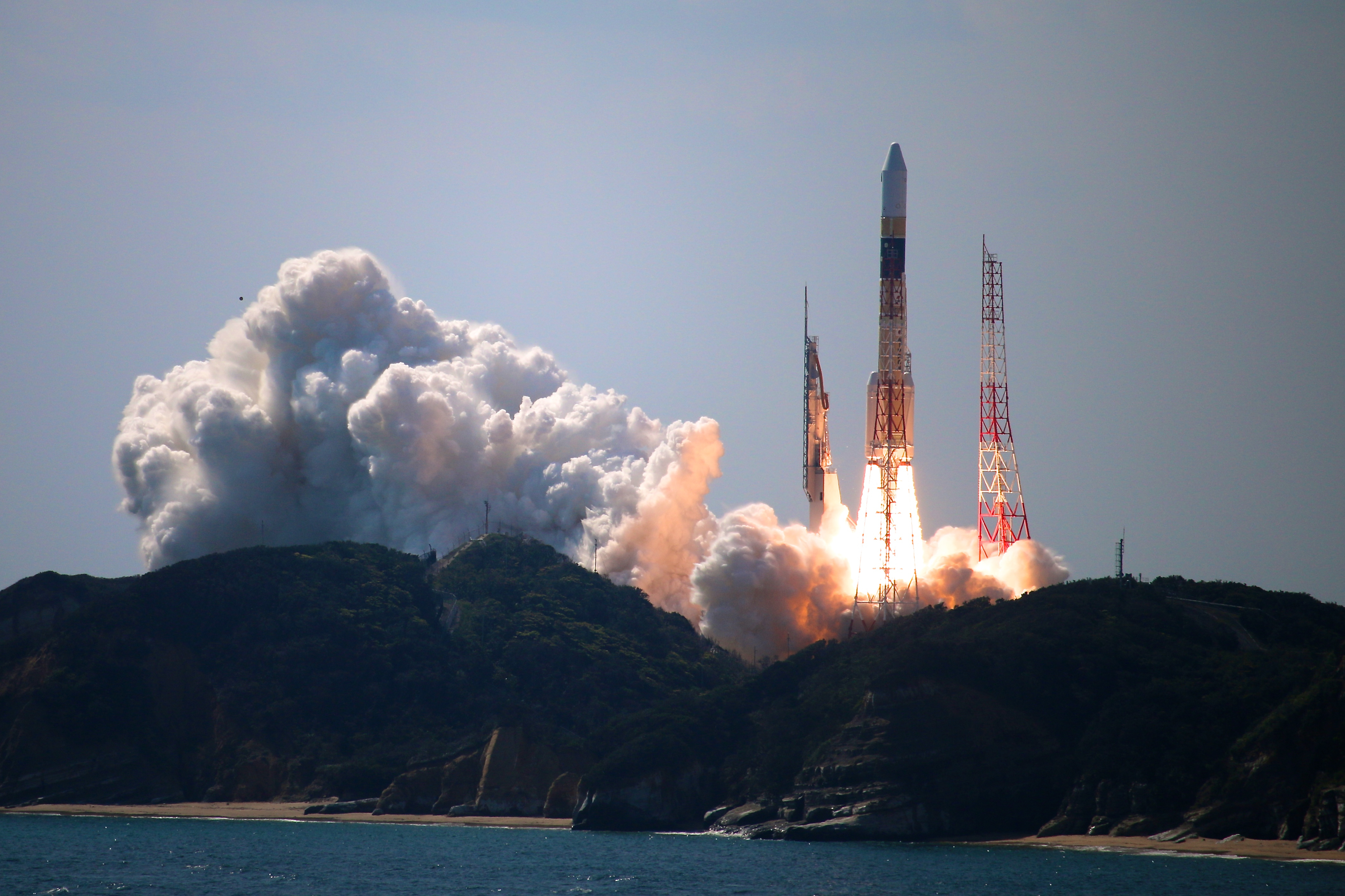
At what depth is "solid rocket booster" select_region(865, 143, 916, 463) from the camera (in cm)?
10012

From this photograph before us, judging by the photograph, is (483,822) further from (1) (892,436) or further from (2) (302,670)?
(1) (892,436)

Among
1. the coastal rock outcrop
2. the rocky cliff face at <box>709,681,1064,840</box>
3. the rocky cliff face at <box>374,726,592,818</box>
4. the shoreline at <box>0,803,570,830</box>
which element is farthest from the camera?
the rocky cliff face at <box>374,726,592,818</box>

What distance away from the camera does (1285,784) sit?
77.9 meters

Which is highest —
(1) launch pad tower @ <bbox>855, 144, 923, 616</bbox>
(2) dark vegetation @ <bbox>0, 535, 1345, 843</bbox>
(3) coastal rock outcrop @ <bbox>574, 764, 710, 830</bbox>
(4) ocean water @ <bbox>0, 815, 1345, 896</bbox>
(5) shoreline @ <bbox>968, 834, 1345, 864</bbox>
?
(1) launch pad tower @ <bbox>855, 144, 923, 616</bbox>

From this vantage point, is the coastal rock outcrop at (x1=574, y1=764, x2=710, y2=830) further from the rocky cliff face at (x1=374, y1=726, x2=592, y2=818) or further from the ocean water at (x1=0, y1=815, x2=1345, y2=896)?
the rocky cliff face at (x1=374, y1=726, x2=592, y2=818)

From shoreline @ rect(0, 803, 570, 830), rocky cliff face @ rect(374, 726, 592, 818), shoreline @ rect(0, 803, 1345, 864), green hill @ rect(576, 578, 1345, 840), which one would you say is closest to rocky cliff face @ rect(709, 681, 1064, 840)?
green hill @ rect(576, 578, 1345, 840)

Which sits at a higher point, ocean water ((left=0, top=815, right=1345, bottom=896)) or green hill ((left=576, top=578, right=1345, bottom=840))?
green hill ((left=576, top=578, right=1345, bottom=840))

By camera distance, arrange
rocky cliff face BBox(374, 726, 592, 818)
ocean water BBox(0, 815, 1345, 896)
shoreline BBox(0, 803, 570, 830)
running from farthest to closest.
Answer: rocky cliff face BBox(374, 726, 592, 818) → shoreline BBox(0, 803, 570, 830) → ocean water BBox(0, 815, 1345, 896)

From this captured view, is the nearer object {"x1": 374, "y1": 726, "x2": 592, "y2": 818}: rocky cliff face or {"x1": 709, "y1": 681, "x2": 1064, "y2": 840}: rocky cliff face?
{"x1": 709, "y1": 681, "x2": 1064, "y2": 840}: rocky cliff face

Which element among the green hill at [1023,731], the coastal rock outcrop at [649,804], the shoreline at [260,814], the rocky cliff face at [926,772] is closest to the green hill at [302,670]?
the shoreline at [260,814]

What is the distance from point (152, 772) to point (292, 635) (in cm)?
1379

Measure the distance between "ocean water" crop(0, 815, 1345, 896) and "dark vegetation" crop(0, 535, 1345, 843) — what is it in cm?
338

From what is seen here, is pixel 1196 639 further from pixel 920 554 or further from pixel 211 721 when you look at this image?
pixel 211 721

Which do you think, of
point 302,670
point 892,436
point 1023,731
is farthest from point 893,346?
point 302,670
